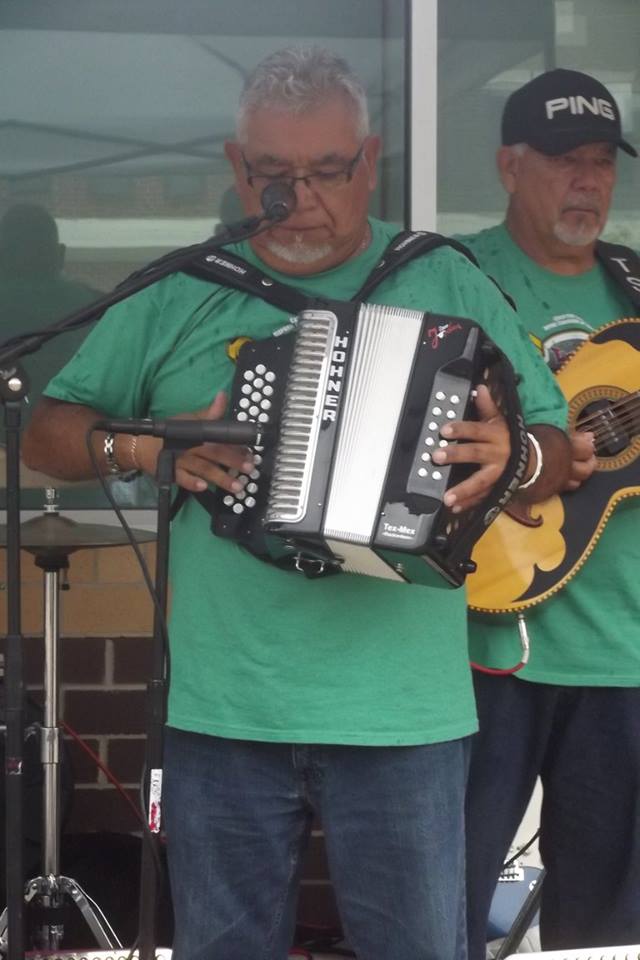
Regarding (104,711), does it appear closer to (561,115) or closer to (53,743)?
(53,743)

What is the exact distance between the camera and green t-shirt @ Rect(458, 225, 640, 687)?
105 inches

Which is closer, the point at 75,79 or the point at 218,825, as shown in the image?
the point at 218,825

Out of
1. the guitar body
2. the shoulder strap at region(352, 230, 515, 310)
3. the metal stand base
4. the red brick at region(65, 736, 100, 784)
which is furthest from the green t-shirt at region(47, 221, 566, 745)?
the red brick at region(65, 736, 100, 784)

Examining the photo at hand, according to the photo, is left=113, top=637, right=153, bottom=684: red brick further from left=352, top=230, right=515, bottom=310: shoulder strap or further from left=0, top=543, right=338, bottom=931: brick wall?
left=352, top=230, right=515, bottom=310: shoulder strap

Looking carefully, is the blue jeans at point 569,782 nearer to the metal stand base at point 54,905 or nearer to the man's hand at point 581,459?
the man's hand at point 581,459

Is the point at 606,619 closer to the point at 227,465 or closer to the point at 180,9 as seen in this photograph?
the point at 227,465

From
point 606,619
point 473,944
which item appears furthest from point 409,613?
point 473,944

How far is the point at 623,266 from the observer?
9.32ft

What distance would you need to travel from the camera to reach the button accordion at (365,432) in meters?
2.01

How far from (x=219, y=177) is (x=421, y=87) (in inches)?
20.5

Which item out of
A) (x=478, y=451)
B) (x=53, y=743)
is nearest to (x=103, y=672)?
(x=53, y=743)

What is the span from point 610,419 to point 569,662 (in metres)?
0.47

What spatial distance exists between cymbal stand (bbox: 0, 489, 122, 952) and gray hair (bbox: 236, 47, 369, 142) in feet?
3.59

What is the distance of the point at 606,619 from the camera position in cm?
268
